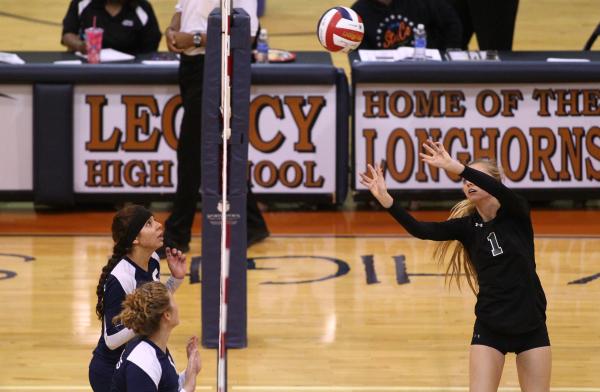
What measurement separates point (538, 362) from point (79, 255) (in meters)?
5.03

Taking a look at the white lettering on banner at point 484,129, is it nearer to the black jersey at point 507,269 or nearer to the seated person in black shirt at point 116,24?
the seated person in black shirt at point 116,24

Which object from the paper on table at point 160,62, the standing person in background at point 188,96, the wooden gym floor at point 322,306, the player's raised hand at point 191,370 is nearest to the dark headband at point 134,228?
the player's raised hand at point 191,370

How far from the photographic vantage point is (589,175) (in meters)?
11.5

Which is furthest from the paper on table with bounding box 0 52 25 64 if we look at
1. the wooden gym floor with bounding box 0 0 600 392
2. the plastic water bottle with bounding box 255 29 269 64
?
the plastic water bottle with bounding box 255 29 269 64

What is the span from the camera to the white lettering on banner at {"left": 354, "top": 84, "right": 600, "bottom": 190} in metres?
11.4

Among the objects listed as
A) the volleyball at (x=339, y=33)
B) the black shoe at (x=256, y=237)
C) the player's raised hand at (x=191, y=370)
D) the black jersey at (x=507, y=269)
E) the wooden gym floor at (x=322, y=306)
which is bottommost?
the wooden gym floor at (x=322, y=306)

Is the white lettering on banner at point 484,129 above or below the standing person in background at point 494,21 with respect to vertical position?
below

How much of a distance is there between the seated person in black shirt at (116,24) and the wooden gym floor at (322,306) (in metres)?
1.70

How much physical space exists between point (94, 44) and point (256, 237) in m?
2.45

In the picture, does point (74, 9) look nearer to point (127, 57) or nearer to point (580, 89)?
point (127, 57)

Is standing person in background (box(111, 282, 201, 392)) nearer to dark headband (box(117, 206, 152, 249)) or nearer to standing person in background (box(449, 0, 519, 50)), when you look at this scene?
dark headband (box(117, 206, 152, 249))

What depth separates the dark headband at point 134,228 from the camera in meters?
5.96

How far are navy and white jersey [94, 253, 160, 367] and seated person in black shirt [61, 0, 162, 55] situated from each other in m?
6.53

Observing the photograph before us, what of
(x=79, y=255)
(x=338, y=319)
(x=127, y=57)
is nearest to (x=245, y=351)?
(x=338, y=319)
